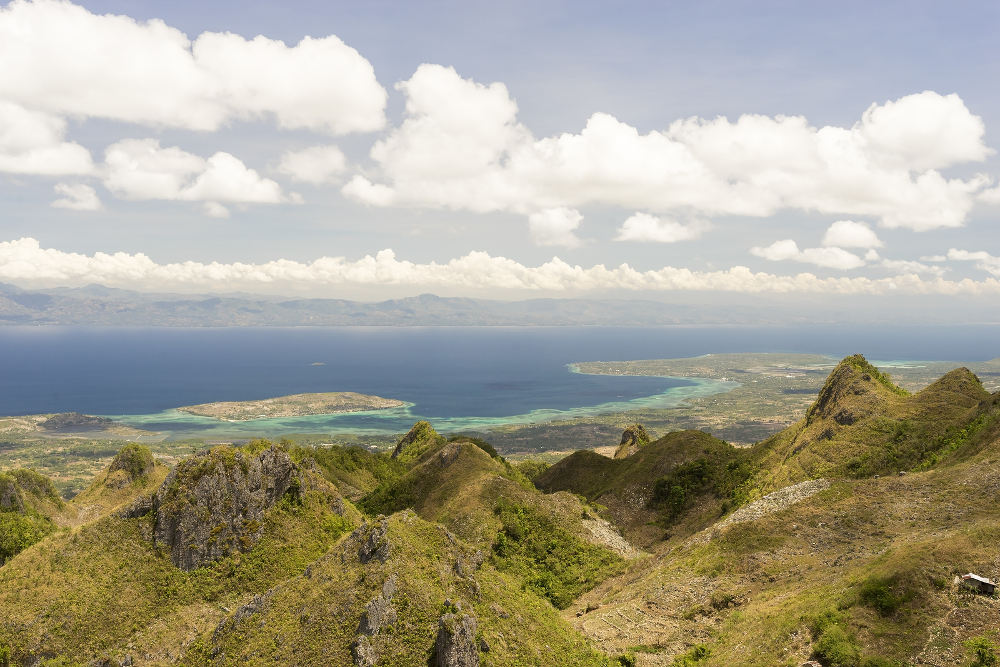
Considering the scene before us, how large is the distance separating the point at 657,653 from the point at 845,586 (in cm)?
1457

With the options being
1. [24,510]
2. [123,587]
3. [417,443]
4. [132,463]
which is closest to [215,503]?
[123,587]

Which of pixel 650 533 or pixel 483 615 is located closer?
pixel 483 615

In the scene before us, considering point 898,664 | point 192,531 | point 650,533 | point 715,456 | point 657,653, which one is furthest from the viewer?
point 715,456

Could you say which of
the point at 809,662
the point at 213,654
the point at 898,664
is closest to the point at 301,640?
the point at 213,654

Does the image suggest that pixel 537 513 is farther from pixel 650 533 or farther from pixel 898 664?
pixel 898 664

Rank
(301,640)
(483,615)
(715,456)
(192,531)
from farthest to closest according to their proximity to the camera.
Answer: (715,456) < (192,531) < (483,615) < (301,640)

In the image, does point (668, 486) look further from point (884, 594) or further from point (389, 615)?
point (389, 615)

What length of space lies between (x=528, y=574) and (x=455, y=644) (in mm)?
35568

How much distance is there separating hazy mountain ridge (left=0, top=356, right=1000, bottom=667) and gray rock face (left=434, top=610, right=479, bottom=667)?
0.11 m

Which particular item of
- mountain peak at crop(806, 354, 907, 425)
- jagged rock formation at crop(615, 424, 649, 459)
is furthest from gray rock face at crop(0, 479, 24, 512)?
mountain peak at crop(806, 354, 907, 425)

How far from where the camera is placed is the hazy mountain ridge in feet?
104

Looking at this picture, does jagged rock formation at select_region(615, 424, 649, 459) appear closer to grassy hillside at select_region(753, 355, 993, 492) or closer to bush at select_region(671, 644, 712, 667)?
grassy hillside at select_region(753, 355, 993, 492)

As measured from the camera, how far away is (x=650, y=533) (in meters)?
79.6

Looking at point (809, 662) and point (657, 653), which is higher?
point (809, 662)
